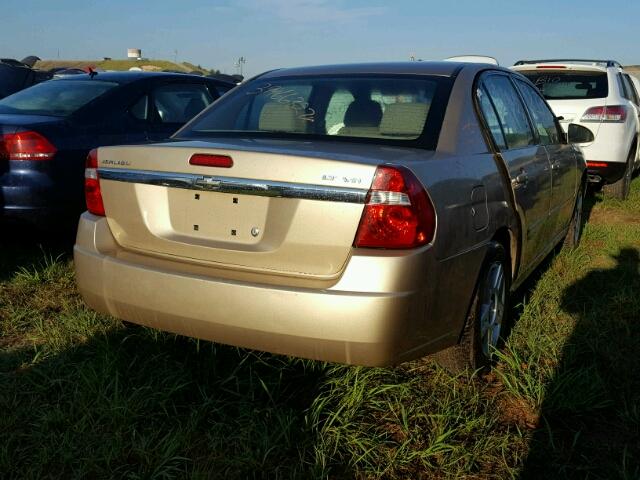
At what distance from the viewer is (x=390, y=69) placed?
11.2 ft

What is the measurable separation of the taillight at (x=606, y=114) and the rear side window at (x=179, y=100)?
4.18 m

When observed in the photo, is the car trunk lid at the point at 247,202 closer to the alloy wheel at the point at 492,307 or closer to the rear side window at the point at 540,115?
the alloy wheel at the point at 492,307

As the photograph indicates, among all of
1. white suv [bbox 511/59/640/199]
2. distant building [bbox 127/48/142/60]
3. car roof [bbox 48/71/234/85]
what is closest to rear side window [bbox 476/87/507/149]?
car roof [bbox 48/71/234/85]

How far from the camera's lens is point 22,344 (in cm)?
353

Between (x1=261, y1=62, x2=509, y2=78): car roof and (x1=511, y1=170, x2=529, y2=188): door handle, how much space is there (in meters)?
0.59

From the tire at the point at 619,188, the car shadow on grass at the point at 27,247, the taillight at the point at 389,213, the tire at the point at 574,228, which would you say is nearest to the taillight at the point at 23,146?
the car shadow on grass at the point at 27,247

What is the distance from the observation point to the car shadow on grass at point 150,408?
2.45m

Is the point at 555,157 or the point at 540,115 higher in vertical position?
the point at 540,115

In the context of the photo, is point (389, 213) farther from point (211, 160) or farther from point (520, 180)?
point (520, 180)

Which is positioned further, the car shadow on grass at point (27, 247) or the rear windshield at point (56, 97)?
the rear windshield at point (56, 97)

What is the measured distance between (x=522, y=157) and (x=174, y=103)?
335 centimetres

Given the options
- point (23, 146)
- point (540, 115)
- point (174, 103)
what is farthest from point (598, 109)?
point (23, 146)

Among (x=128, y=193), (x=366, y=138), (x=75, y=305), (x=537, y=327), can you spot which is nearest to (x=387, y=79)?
(x=366, y=138)

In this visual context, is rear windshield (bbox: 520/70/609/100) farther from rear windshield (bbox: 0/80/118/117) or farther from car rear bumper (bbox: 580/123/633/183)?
rear windshield (bbox: 0/80/118/117)
